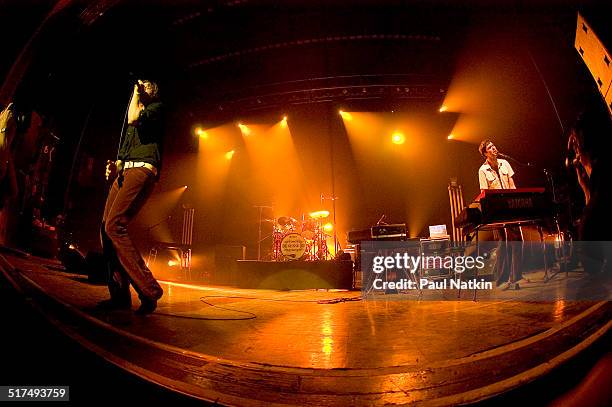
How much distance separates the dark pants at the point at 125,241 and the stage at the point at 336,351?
21 centimetres

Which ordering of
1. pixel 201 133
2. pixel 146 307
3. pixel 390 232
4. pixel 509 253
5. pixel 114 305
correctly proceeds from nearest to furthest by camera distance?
pixel 146 307 → pixel 114 305 → pixel 509 253 → pixel 390 232 → pixel 201 133

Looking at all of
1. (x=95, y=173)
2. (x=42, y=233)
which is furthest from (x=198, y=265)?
(x=42, y=233)

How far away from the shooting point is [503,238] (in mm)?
3408

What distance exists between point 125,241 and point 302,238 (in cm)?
495

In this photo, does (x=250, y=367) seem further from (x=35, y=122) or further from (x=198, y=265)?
(x=198, y=265)

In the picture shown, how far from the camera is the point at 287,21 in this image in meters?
5.07

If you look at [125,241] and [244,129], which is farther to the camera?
[244,129]

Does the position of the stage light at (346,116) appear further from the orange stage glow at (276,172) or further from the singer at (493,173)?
the singer at (493,173)

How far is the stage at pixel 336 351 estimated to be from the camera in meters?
0.80

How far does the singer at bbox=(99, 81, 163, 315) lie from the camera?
73.0 inches

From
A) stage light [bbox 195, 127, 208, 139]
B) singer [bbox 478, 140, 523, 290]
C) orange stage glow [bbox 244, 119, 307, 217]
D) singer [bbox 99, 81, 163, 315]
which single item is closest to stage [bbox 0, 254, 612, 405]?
singer [bbox 99, 81, 163, 315]

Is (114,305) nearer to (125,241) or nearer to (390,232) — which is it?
(125,241)

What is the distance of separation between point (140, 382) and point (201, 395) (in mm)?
265

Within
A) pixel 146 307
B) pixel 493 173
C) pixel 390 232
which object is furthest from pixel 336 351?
pixel 493 173
